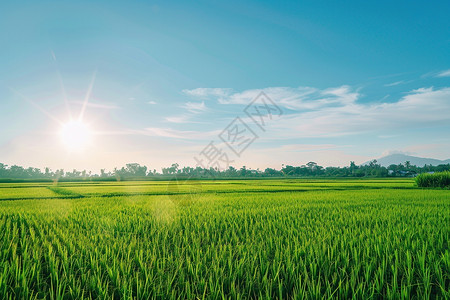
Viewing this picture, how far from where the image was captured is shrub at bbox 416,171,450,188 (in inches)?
822

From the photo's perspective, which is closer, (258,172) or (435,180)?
(435,180)

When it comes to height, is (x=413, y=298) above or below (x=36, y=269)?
below

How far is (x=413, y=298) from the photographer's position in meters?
2.18

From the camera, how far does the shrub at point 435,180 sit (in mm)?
20875

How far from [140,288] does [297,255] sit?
5.48 ft

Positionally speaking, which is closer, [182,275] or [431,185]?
[182,275]

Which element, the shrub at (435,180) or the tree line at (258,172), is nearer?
the shrub at (435,180)

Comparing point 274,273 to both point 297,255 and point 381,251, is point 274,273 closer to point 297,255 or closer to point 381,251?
point 297,255

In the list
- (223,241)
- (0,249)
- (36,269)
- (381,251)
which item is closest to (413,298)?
(381,251)

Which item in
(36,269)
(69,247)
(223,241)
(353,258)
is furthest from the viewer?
(223,241)

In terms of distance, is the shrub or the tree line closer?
the shrub

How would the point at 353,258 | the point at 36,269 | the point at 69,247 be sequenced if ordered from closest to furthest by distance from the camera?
the point at 36,269, the point at 353,258, the point at 69,247

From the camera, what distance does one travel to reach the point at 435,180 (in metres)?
21.4

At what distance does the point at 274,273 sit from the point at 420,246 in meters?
2.38
